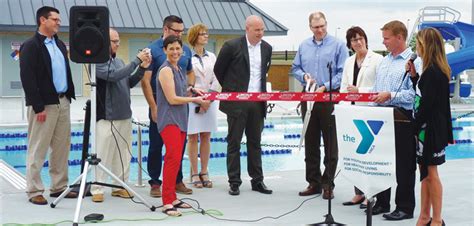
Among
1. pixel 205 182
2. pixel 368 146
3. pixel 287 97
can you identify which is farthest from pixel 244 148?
pixel 368 146

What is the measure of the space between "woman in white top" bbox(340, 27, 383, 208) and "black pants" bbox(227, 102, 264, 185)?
3.44ft

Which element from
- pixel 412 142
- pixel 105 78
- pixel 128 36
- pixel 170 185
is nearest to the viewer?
pixel 412 142

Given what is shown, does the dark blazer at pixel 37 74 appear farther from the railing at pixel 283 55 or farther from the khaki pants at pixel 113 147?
the railing at pixel 283 55

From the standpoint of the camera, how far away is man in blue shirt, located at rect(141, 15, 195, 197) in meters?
6.54

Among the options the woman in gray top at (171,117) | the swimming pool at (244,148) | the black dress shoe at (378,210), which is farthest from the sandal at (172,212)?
the swimming pool at (244,148)

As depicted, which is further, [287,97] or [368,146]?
[287,97]

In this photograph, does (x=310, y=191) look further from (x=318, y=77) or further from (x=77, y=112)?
(x=77, y=112)

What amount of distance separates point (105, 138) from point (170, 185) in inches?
Answer: 40.8

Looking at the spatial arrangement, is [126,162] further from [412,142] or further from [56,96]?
[412,142]

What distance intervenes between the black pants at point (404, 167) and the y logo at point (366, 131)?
0.53 metres

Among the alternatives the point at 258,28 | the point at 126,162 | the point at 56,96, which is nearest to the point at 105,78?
the point at 56,96

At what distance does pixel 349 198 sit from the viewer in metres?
6.63

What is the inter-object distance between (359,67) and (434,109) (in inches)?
53.0

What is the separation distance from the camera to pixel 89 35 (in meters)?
5.55
